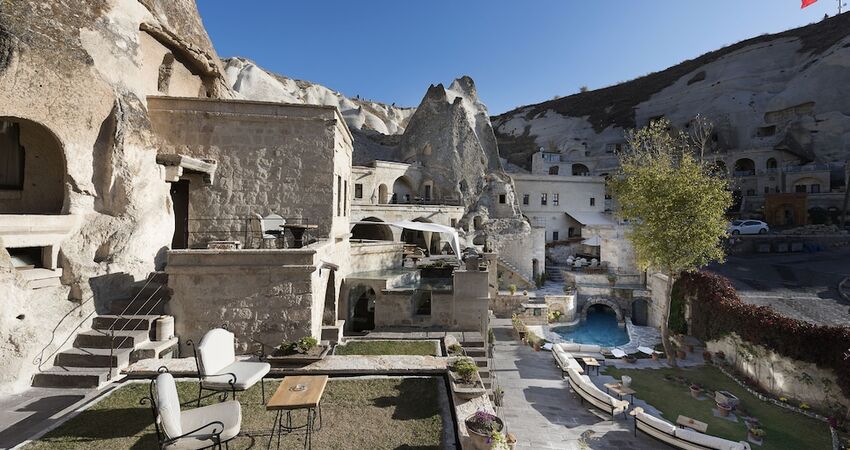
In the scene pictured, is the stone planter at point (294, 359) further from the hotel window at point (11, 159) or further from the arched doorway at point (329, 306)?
the hotel window at point (11, 159)

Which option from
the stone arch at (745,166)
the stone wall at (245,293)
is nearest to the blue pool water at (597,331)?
the stone wall at (245,293)

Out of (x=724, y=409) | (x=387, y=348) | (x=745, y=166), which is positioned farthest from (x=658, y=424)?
(x=745, y=166)

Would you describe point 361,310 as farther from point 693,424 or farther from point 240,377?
point 693,424

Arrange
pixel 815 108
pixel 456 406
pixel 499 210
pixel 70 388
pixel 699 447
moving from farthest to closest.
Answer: pixel 815 108
pixel 499 210
pixel 699 447
pixel 70 388
pixel 456 406

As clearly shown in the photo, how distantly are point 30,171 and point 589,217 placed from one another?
4247cm

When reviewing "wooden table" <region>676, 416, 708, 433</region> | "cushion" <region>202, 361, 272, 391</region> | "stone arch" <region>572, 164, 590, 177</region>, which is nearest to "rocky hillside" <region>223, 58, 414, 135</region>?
"cushion" <region>202, 361, 272, 391</region>

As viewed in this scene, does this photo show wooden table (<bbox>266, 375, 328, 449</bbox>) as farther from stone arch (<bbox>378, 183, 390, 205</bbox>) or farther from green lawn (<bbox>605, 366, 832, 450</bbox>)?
stone arch (<bbox>378, 183, 390, 205</bbox>)

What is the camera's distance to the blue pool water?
75.1 ft

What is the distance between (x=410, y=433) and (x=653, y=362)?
1566cm

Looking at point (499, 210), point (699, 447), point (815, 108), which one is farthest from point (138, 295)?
point (815, 108)

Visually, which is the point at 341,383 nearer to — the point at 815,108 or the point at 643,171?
the point at 643,171

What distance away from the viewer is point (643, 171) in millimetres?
16766

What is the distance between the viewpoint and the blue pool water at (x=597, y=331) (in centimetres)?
2289

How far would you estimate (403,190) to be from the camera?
Result: 38812mm
